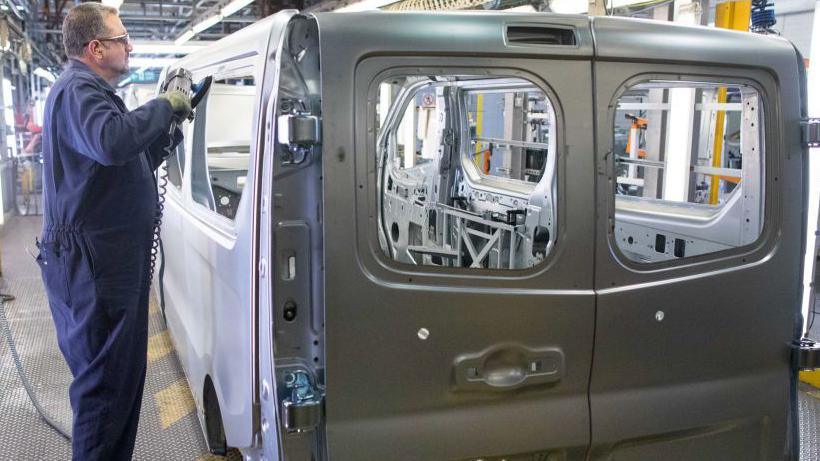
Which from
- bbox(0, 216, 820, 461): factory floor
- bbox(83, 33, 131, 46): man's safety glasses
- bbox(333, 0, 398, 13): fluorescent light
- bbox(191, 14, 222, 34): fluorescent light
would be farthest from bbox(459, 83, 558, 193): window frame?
bbox(191, 14, 222, 34): fluorescent light

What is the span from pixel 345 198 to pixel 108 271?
4.15 feet

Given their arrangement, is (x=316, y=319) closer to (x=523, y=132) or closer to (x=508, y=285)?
(x=508, y=285)

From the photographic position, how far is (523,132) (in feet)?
25.3

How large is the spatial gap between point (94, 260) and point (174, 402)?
1683 mm

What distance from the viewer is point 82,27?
2.51 metres

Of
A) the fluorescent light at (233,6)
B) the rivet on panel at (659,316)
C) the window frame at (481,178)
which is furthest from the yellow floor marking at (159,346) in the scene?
the fluorescent light at (233,6)

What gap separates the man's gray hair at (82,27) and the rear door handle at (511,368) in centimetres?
190

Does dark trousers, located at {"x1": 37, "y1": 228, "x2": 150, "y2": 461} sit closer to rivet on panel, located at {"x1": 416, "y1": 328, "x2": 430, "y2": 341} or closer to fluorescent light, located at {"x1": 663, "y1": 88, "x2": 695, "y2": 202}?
rivet on panel, located at {"x1": 416, "y1": 328, "x2": 430, "y2": 341}

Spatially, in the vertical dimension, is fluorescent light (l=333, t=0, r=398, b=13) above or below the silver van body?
above

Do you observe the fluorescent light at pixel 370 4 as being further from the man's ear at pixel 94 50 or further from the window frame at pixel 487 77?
the window frame at pixel 487 77

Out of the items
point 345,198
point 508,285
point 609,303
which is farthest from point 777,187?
point 345,198

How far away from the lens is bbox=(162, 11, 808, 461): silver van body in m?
1.66

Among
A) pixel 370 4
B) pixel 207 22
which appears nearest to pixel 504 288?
pixel 370 4

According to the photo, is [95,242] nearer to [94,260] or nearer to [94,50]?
[94,260]
